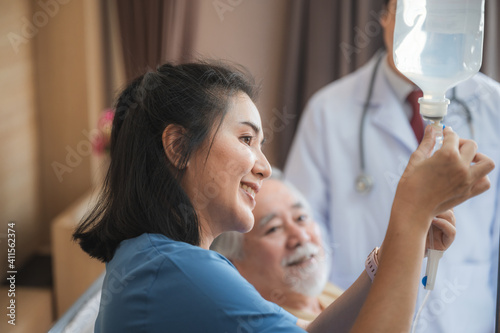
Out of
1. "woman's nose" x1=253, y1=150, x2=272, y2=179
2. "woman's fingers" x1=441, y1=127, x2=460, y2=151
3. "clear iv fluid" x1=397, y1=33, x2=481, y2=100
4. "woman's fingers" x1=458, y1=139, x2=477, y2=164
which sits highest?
"clear iv fluid" x1=397, y1=33, x2=481, y2=100

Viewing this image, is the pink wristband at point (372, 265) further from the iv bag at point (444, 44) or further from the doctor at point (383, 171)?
the doctor at point (383, 171)

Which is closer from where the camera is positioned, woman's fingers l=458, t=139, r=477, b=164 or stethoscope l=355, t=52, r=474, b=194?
woman's fingers l=458, t=139, r=477, b=164

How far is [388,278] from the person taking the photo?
1.68 feet

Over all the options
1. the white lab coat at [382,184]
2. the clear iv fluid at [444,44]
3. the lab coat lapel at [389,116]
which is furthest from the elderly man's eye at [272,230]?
the clear iv fluid at [444,44]

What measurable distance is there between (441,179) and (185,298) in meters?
0.26

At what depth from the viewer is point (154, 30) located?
1.42 meters

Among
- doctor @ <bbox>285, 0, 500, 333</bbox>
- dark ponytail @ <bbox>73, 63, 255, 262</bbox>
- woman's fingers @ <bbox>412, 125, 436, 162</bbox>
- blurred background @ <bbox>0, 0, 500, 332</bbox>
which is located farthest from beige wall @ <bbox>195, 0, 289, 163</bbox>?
woman's fingers @ <bbox>412, 125, 436, 162</bbox>

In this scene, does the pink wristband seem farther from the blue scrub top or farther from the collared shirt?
the collared shirt

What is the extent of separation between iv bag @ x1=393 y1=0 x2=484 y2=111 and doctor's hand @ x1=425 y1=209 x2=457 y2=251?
5.2 inches

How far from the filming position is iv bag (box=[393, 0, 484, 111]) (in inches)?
23.4

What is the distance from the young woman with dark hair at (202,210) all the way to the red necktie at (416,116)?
0.68 metres

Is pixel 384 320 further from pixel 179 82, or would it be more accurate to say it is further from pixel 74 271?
pixel 74 271

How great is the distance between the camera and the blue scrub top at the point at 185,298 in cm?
51

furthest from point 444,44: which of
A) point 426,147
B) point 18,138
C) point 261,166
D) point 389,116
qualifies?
point 18,138
